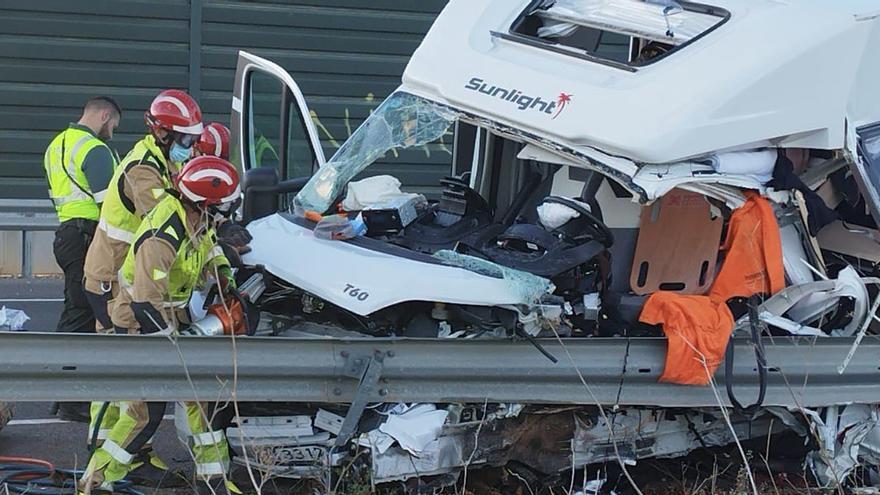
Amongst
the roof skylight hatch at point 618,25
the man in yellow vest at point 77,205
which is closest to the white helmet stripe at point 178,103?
the man in yellow vest at point 77,205

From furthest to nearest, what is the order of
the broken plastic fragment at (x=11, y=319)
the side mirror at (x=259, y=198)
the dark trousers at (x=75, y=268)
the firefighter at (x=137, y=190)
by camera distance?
the dark trousers at (x=75, y=268) < the side mirror at (x=259, y=198) < the firefighter at (x=137, y=190) < the broken plastic fragment at (x=11, y=319)

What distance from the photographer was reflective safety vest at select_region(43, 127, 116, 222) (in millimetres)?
6488

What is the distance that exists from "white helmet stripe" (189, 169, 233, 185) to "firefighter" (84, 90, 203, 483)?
0.42 metres

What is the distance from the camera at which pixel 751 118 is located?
14.9ft

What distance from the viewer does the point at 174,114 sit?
5270mm

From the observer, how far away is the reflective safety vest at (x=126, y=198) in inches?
210

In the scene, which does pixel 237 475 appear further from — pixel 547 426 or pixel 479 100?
pixel 479 100

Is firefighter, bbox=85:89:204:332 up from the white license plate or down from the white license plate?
up

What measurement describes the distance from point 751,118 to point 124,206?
287 centimetres

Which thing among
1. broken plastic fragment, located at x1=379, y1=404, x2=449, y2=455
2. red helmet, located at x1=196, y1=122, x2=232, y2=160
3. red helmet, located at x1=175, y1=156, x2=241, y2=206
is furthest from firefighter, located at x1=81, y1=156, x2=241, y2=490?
red helmet, located at x1=196, y1=122, x2=232, y2=160

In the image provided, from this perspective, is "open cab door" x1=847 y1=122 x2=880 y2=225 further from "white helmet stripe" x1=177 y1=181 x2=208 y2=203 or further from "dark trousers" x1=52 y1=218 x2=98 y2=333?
"dark trousers" x1=52 y1=218 x2=98 y2=333

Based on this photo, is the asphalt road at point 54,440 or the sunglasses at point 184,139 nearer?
the sunglasses at point 184,139

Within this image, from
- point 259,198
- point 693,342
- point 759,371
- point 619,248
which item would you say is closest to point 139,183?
point 259,198

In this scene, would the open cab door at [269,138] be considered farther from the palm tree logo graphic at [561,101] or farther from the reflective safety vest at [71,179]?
the palm tree logo graphic at [561,101]
